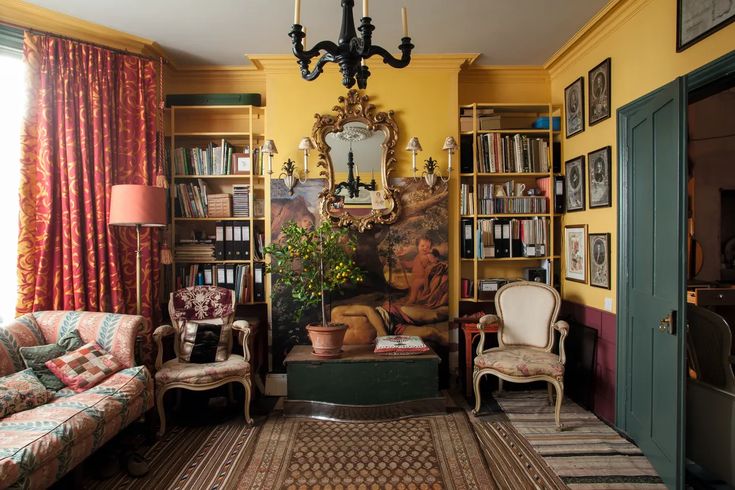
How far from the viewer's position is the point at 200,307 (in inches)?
138

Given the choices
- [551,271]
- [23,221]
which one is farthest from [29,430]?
[551,271]

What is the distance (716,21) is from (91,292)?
4.26 metres

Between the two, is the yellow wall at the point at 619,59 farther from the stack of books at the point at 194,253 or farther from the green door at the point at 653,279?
the stack of books at the point at 194,253

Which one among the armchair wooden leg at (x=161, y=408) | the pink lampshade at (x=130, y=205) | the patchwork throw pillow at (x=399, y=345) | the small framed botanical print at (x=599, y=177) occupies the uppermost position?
the small framed botanical print at (x=599, y=177)

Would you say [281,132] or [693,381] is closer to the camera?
[693,381]

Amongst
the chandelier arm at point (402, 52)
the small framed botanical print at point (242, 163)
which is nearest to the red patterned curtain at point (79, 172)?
the small framed botanical print at point (242, 163)

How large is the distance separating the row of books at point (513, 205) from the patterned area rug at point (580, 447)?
1665 mm

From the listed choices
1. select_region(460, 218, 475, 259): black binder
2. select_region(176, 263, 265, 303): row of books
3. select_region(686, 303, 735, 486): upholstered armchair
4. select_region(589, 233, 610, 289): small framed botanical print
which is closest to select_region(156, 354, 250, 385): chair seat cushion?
select_region(176, 263, 265, 303): row of books

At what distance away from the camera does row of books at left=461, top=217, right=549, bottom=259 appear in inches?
159

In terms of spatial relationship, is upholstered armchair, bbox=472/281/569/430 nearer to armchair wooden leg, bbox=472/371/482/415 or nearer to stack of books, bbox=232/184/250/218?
armchair wooden leg, bbox=472/371/482/415

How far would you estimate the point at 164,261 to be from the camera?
11.7ft

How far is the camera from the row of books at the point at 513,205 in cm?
404

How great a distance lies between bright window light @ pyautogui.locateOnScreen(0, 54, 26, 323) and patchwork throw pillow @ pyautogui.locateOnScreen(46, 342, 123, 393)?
2.62 feet

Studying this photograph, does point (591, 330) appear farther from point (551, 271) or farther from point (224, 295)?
point (224, 295)
